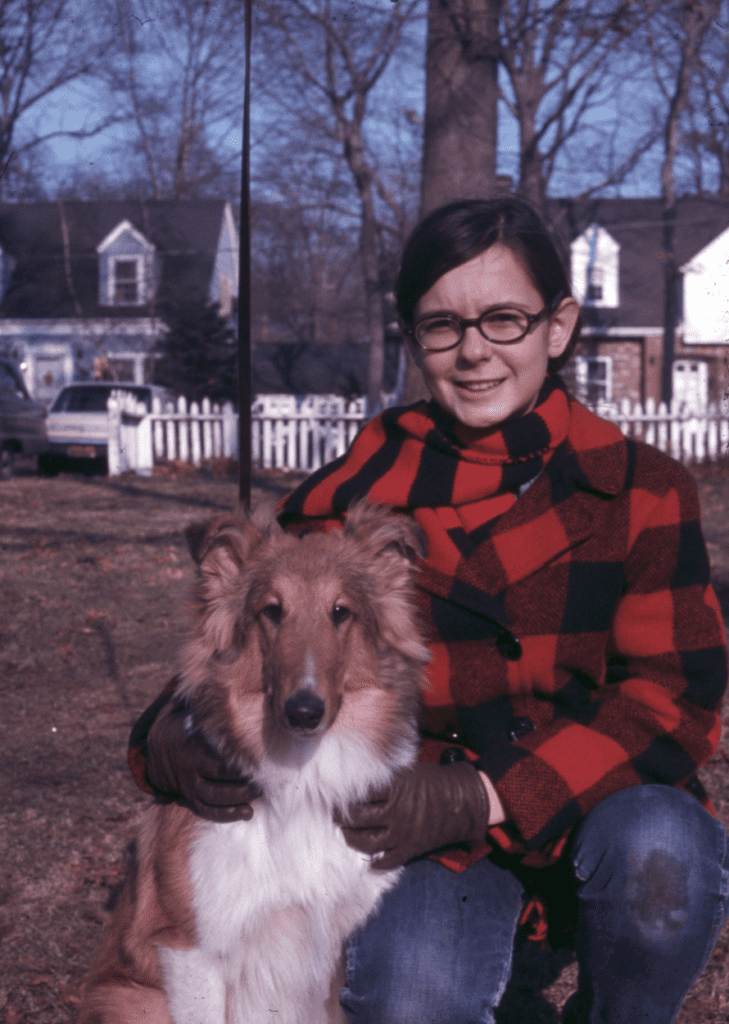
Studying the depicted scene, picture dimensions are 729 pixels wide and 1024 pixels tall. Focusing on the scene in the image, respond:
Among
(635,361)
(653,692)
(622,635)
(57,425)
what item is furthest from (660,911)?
(635,361)

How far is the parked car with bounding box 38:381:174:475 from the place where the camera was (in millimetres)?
18109

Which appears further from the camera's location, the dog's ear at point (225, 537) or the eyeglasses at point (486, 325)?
the eyeglasses at point (486, 325)

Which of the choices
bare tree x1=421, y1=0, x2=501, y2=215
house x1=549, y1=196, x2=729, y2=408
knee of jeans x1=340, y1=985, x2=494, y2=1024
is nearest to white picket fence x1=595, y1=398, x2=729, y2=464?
bare tree x1=421, y1=0, x2=501, y2=215

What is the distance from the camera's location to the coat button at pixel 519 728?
8.46 ft

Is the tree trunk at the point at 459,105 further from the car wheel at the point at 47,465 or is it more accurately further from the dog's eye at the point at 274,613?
the car wheel at the point at 47,465

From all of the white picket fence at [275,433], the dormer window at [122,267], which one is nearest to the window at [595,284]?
the white picket fence at [275,433]

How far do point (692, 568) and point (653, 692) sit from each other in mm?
368

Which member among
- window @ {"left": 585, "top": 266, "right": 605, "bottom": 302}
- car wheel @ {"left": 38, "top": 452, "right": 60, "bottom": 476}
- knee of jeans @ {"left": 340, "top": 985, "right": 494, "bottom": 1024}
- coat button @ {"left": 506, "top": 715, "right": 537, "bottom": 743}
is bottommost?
knee of jeans @ {"left": 340, "top": 985, "right": 494, "bottom": 1024}

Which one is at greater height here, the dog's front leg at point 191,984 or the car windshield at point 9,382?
the car windshield at point 9,382

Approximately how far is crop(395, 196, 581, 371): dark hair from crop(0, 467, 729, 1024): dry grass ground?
1.30m

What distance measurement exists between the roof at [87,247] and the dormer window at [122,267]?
0.41 m

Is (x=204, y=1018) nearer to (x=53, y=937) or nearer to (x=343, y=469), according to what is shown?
(x=53, y=937)

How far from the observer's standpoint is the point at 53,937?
333 cm

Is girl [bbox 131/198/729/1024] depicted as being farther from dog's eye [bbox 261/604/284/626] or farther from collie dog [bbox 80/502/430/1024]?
dog's eye [bbox 261/604/284/626]
